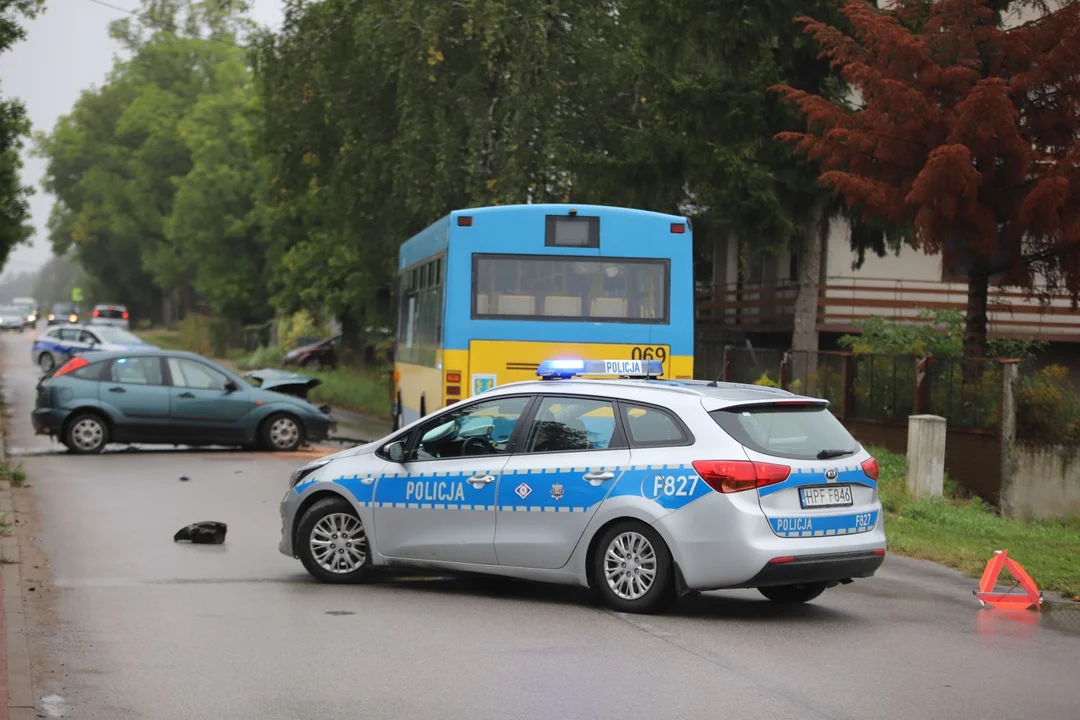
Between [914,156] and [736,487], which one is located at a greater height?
[914,156]

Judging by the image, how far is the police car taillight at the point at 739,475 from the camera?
9352 millimetres

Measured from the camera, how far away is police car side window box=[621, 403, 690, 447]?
9.69 m

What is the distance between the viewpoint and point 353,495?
11078mm

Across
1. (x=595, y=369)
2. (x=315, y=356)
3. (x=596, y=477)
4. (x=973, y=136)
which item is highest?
(x=973, y=136)

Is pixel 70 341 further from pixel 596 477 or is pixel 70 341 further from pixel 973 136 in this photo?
pixel 596 477

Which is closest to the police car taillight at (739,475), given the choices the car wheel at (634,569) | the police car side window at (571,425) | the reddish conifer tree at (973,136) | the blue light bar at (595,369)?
the car wheel at (634,569)

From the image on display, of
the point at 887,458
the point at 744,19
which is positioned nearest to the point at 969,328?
the point at 887,458

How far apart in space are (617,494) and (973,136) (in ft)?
34.6

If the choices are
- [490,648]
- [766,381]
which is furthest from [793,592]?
[766,381]

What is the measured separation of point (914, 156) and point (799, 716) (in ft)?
44.3

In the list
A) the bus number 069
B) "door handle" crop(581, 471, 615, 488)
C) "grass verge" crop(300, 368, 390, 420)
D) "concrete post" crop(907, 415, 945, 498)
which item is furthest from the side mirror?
"grass verge" crop(300, 368, 390, 420)

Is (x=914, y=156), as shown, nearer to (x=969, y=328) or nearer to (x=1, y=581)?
A: (x=969, y=328)

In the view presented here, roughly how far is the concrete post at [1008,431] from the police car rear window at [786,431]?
31.9ft

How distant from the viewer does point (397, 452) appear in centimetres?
1095
